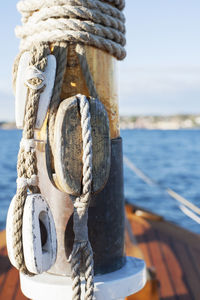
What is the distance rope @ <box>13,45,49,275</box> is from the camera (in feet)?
3.14

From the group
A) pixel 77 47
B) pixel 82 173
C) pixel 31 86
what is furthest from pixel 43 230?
pixel 77 47

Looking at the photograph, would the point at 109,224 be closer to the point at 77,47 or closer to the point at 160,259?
the point at 77,47

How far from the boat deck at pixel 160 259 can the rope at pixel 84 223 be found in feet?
3.62

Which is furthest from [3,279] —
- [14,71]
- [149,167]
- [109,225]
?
[149,167]

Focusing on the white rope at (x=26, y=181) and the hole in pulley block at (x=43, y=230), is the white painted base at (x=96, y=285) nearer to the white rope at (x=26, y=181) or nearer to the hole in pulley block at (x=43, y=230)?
the hole in pulley block at (x=43, y=230)

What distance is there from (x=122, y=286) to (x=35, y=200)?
359 millimetres

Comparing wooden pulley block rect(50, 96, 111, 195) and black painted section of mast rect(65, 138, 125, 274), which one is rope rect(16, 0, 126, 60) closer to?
wooden pulley block rect(50, 96, 111, 195)

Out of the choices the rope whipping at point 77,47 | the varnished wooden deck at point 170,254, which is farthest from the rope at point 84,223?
the varnished wooden deck at point 170,254

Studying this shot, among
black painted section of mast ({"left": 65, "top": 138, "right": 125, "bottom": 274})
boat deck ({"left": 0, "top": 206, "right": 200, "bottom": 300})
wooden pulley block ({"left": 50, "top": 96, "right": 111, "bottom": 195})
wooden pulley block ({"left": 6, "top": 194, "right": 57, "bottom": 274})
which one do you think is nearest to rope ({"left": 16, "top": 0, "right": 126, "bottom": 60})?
wooden pulley block ({"left": 50, "top": 96, "right": 111, "bottom": 195})

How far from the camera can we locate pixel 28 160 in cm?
101

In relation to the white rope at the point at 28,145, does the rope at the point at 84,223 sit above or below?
below

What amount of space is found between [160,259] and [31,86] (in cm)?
227

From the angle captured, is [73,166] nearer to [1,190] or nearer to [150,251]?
[150,251]

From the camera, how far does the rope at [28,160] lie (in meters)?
0.96
